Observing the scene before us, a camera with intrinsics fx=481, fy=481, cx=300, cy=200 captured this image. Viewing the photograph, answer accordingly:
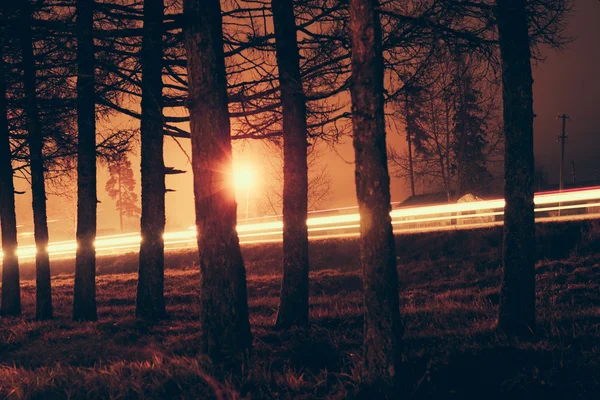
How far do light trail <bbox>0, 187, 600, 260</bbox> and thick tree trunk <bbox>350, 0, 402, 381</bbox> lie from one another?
1078 cm

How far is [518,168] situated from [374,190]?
2.93m

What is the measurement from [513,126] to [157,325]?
7806 mm

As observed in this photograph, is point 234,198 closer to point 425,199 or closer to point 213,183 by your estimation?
point 213,183

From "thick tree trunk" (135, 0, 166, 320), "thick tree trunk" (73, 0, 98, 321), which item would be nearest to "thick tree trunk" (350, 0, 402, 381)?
"thick tree trunk" (135, 0, 166, 320)

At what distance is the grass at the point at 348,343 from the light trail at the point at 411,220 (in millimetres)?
2815

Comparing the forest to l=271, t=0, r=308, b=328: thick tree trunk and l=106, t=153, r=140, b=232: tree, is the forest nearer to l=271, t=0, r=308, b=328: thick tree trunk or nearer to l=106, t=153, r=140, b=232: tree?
l=271, t=0, r=308, b=328: thick tree trunk

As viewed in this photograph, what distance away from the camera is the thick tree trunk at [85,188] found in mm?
10719

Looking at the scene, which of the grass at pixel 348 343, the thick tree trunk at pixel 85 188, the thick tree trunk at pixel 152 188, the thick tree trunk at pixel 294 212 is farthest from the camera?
the thick tree trunk at pixel 85 188

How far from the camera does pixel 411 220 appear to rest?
2053 centimetres

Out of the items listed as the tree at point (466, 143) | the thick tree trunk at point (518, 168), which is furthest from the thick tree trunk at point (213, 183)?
the tree at point (466, 143)

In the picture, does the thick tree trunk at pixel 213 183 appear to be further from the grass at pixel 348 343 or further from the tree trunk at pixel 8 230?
the tree trunk at pixel 8 230

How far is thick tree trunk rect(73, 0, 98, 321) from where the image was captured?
10719 mm

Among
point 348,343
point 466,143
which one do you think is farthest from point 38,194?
point 466,143

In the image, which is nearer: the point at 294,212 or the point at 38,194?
the point at 294,212
